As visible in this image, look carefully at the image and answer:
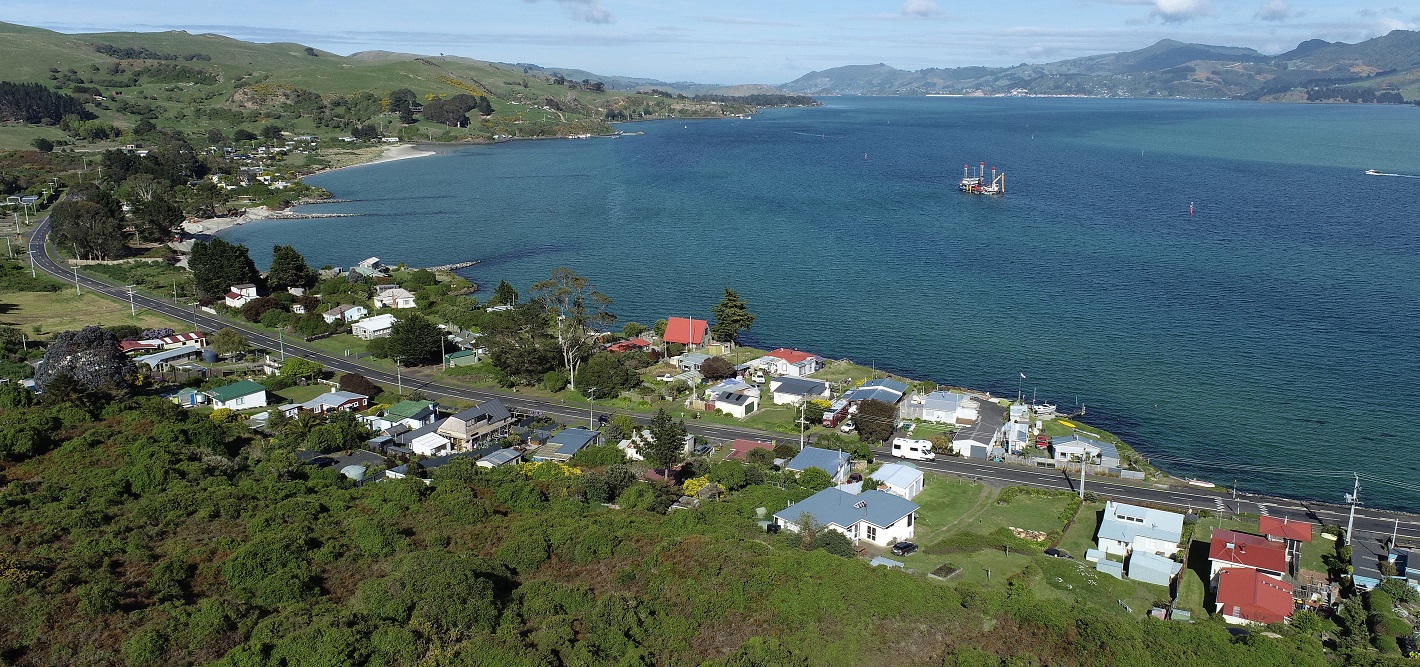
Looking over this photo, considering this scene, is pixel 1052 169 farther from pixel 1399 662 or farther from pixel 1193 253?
pixel 1399 662

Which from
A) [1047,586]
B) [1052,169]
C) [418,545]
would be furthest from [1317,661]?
[1052,169]

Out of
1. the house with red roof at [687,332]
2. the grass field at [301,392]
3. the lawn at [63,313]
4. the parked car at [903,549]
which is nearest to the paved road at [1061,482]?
the grass field at [301,392]

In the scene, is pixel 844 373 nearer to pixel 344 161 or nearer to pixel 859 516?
pixel 859 516

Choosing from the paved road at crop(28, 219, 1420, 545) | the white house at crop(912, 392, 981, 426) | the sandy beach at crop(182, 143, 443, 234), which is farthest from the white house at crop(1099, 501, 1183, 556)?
the sandy beach at crop(182, 143, 443, 234)

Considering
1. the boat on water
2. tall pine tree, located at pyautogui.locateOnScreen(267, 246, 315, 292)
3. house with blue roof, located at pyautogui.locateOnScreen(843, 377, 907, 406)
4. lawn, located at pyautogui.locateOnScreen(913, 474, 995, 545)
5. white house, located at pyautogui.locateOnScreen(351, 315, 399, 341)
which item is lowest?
lawn, located at pyautogui.locateOnScreen(913, 474, 995, 545)

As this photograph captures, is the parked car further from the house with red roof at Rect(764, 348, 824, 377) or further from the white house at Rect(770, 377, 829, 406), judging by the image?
the house with red roof at Rect(764, 348, 824, 377)

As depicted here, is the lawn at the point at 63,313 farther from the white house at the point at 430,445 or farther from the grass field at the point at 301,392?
the white house at the point at 430,445
